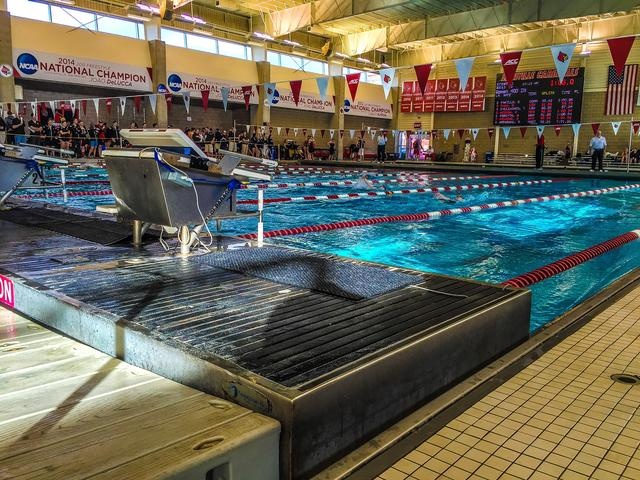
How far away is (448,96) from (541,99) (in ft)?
17.1

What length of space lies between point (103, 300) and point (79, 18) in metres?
19.5

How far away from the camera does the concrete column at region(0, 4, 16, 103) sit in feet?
52.7

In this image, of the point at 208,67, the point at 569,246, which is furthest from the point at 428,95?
the point at 569,246

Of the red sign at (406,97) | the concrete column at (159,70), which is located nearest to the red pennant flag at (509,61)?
the concrete column at (159,70)

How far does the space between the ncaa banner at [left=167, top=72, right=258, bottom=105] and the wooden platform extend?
1926 centimetres

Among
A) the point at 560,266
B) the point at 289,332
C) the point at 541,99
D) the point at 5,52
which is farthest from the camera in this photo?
the point at 541,99

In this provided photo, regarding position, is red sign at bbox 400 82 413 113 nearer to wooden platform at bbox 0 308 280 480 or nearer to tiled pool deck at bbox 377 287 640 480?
tiled pool deck at bbox 377 287 640 480

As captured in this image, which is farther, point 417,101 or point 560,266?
point 417,101

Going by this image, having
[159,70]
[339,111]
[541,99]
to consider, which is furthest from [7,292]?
[339,111]

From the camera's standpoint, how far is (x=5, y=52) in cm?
1630

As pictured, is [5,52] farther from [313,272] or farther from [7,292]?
[313,272]

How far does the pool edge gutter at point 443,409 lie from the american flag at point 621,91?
22638 millimetres

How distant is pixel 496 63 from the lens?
25.6m

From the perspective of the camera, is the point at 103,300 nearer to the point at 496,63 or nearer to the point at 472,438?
the point at 472,438
